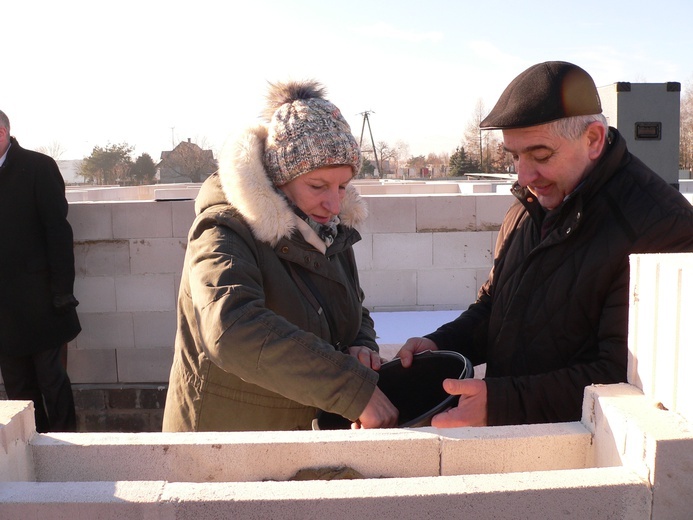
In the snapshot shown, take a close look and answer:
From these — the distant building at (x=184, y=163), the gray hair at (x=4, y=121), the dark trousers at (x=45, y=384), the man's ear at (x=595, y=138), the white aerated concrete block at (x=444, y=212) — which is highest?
the distant building at (x=184, y=163)

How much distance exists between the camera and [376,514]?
109 centimetres

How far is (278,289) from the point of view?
6.42ft

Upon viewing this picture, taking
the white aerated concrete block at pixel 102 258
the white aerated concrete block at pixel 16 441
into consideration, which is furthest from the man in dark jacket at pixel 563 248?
the white aerated concrete block at pixel 102 258

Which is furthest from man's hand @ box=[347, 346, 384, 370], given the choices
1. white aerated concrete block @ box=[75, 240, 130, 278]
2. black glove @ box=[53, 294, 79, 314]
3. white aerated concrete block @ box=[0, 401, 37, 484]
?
white aerated concrete block @ box=[75, 240, 130, 278]

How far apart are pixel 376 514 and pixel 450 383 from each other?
67cm

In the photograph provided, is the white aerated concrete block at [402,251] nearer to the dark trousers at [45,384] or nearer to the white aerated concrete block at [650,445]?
the dark trousers at [45,384]

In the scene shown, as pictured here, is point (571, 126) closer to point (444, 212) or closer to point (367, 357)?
point (367, 357)

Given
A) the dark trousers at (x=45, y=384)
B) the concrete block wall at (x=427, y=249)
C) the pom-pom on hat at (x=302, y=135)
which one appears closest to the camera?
the pom-pom on hat at (x=302, y=135)

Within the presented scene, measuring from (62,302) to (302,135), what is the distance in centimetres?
310

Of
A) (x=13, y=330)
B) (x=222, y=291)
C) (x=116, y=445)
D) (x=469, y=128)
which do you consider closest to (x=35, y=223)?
(x=13, y=330)

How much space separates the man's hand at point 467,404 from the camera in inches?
66.4

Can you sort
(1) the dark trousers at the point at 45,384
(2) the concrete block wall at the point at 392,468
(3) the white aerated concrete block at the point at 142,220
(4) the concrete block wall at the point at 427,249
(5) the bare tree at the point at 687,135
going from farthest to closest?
(5) the bare tree at the point at 687,135 < (4) the concrete block wall at the point at 427,249 < (3) the white aerated concrete block at the point at 142,220 < (1) the dark trousers at the point at 45,384 < (2) the concrete block wall at the point at 392,468

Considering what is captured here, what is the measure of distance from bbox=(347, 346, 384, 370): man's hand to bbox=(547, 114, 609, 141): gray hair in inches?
34.9

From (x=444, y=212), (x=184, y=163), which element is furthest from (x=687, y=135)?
(x=444, y=212)
